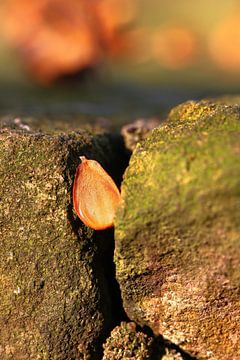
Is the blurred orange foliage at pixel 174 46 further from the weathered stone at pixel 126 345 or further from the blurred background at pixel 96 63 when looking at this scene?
the weathered stone at pixel 126 345

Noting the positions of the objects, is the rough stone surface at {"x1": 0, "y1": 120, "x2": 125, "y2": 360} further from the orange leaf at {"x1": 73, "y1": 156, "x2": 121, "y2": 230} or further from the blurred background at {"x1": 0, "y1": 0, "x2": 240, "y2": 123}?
the blurred background at {"x1": 0, "y1": 0, "x2": 240, "y2": 123}

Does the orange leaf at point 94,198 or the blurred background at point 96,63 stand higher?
the blurred background at point 96,63

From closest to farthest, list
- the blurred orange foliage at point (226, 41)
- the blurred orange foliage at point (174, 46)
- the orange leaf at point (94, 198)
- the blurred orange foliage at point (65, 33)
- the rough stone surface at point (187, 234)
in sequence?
the rough stone surface at point (187, 234) < the orange leaf at point (94, 198) < the blurred orange foliage at point (65, 33) < the blurred orange foliage at point (174, 46) < the blurred orange foliage at point (226, 41)

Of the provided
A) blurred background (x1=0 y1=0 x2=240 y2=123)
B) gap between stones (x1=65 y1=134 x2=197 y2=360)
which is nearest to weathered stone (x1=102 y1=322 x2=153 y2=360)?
gap between stones (x1=65 y1=134 x2=197 y2=360)

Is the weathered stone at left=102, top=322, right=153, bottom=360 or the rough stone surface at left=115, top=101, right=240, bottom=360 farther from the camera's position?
the weathered stone at left=102, top=322, right=153, bottom=360

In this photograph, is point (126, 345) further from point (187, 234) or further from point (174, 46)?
point (174, 46)

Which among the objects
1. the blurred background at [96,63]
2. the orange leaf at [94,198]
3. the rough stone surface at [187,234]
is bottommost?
the rough stone surface at [187,234]

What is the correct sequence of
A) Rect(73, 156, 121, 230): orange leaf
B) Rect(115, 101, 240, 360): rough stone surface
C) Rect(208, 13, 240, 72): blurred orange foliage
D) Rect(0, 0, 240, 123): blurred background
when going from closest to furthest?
1. Rect(115, 101, 240, 360): rough stone surface
2. Rect(73, 156, 121, 230): orange leaf
3. Rect(0, 0, 240, 123): blurred background
4. Rect(208, 13, 240, 72): blurred orange foliage

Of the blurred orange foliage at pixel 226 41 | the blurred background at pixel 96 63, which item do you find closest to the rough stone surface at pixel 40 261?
the blurred background at pixel 96 63
